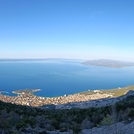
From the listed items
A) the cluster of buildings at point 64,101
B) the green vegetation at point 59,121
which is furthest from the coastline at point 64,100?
the green vegetation at point 59,121

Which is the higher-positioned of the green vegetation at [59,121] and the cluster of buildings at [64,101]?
the green vegetation at [59,121]

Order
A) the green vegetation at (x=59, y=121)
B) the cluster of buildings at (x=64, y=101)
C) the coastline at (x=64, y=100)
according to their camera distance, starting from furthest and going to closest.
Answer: the coastline at (x=64, y=100), the cluster of buildings at (x=64, y=101), the green vegetation at (x=59, y=121)

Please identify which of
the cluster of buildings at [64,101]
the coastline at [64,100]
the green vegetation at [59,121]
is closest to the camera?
the green vegetation at [59,121]

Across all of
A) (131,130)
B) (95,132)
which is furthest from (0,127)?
(131,130)

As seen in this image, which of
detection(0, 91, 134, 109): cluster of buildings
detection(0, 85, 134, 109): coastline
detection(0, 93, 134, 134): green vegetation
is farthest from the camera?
detection(0, 85, 134, 109): coastline

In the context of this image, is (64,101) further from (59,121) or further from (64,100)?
(59,121)

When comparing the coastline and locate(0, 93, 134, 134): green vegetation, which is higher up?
locate(0, 93, 134, 134): green vegetation

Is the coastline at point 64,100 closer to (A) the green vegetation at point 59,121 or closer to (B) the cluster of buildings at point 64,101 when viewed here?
(B) the cluster of buildings at point 64,101

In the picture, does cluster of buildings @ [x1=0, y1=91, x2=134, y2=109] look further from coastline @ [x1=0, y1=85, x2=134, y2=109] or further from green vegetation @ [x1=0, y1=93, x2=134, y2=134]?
green vegetation @ [x1=0, y1=93, x2=134, y2=134]

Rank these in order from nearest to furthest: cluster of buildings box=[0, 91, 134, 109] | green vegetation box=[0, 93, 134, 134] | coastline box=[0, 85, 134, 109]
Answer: green vegetation box=[0, 93, 134, 134], cluster of buildings box=[0, 91, 134, 109], coastline box=[0, 85, 134, 109]

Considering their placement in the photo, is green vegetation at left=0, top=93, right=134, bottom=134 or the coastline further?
the coastline

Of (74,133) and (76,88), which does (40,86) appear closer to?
(76,88)

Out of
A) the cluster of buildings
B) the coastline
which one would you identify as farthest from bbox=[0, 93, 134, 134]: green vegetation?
the cluster of buildings
